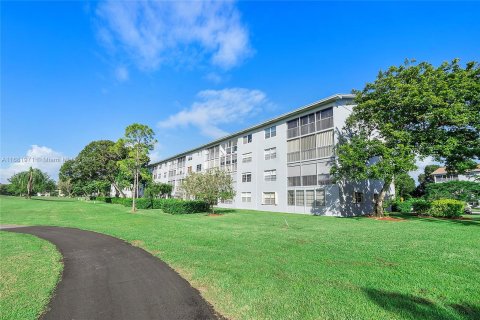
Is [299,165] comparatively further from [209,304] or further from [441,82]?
[209,304]

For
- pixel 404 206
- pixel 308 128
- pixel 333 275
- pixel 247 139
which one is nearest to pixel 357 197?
pixel 404 206

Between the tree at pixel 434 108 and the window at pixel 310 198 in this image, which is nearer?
the tree at pixel 434 108

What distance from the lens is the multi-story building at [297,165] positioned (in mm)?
26859

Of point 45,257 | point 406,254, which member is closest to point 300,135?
point 406,254

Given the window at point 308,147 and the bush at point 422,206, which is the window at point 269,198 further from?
the bush at point 422,206

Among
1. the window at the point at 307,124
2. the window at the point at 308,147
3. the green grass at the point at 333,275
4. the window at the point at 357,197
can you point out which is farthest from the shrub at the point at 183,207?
the window at the point at 357,197

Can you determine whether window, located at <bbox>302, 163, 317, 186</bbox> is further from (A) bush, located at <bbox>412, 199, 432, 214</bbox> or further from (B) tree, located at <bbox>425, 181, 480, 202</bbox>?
(B) tree, located at <bbox>425, 181, 480, 202</bbox>

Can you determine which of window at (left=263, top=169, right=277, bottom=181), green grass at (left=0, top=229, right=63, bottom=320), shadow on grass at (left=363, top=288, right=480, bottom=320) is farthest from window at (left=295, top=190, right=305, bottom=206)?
shadow on grass at (left=363, top=288, right=480, bottom=320)

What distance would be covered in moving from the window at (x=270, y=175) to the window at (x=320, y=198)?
6996mm

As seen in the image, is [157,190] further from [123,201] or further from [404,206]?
[404,206]

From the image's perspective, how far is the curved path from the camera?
202 inches

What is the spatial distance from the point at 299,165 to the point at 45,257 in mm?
25339

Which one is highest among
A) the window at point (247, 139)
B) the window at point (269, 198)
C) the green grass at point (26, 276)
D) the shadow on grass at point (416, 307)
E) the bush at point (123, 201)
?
the window at point (247, 139)

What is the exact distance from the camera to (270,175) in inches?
1371
